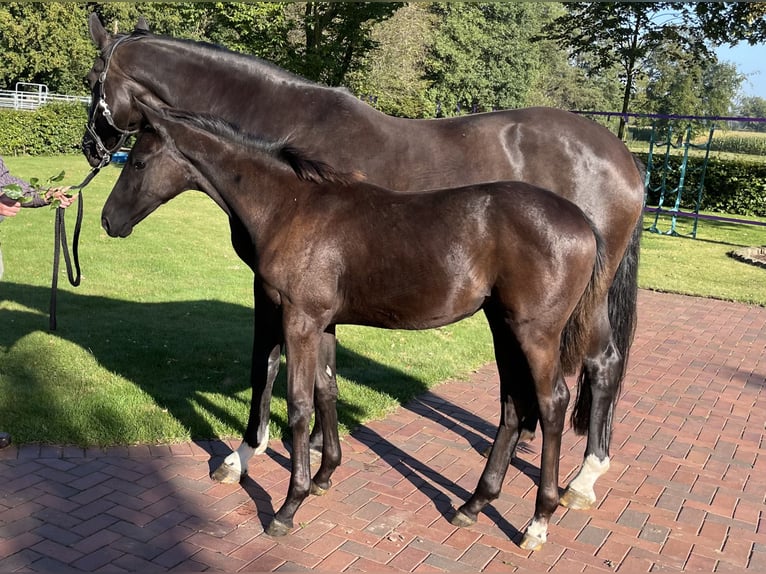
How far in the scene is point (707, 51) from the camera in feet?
65.0

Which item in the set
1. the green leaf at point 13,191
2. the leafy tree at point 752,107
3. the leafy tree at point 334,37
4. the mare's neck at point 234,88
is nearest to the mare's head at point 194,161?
the mare's neck at point 234,88

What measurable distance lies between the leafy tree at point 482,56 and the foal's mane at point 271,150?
42139mm

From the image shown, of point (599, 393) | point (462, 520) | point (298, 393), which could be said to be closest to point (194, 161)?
point (298, 393)

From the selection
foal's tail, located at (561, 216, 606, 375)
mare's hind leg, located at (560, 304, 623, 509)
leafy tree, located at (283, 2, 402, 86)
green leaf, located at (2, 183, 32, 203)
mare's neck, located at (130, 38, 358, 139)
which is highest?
leafy tree, located at (283, 2, 402, 86)

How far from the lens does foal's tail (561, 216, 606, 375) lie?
3.57 m

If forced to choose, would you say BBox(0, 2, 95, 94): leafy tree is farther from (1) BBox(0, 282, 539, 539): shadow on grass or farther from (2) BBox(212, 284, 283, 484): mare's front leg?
(2) BBox(212, 284, 283, 484): mare's front leg

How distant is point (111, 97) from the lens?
4.29 m

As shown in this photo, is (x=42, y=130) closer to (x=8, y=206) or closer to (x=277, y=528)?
(x=8, y=206)

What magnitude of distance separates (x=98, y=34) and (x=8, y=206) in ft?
4.09

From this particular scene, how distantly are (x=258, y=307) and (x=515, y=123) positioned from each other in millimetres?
2055

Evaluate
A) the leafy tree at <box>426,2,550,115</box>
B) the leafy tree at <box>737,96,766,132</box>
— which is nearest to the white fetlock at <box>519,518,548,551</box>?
the leafy tree at <box>426,2,550,115</box>

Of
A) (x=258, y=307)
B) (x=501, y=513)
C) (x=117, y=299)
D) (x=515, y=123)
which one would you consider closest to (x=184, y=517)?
(x=258, y=307)

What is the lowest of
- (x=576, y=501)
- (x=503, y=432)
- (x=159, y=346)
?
(x=159, y=346)

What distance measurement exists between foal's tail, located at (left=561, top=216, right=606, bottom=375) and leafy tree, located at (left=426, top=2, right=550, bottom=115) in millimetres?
41799
